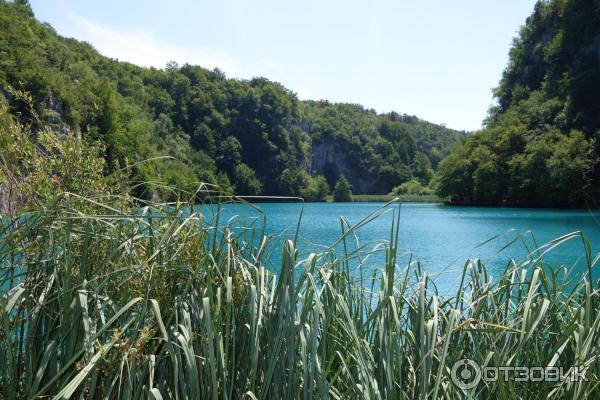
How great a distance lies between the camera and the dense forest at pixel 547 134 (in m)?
38.5

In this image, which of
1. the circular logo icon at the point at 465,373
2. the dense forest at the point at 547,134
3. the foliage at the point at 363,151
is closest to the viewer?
the circular logo icon at the point at 465,373

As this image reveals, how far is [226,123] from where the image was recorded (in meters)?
93.7

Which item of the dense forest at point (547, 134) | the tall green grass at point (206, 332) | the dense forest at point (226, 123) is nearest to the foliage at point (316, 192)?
the dense forest at point (226, 123)

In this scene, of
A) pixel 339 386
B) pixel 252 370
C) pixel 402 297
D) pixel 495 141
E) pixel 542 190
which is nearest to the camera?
pixel 252 370

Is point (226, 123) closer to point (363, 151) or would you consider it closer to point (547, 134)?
point (363, 151)

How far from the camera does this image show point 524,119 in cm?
4772

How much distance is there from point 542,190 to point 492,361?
41.5 metres

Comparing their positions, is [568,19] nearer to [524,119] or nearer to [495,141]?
[524,119]

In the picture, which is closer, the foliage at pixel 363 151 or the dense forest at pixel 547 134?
the dense forest at pixel 547 134

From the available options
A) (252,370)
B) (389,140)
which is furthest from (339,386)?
(389,140)

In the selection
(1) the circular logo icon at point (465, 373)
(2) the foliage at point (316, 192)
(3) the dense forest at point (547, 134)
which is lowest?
(2) the foliage at point (316, 192)

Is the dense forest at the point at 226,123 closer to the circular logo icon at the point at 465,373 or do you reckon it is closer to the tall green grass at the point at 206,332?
the tall green grass at the point at 206,332

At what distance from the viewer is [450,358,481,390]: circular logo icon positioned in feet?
5.14

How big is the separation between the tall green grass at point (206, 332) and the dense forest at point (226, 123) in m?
31.1
